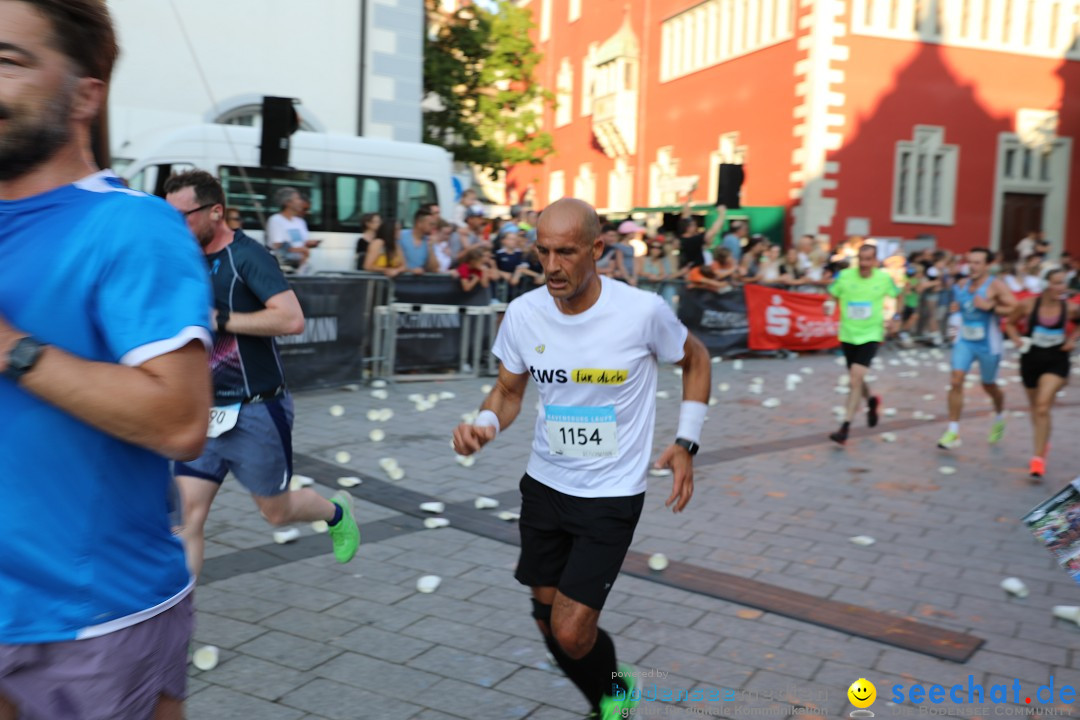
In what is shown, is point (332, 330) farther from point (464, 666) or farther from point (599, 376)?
point (599, 376)

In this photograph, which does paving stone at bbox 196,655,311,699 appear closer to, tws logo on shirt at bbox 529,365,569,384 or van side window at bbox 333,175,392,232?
tws logo on shirt at bbox 529,365,569,384

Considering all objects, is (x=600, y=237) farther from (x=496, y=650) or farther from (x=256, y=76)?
(x=256, y=76)

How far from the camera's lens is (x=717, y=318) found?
50.5 ft

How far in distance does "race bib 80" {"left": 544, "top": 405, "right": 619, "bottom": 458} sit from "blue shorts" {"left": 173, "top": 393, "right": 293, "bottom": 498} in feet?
4.79

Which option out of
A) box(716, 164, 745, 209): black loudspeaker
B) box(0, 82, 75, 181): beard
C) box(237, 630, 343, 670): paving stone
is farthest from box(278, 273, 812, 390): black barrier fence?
box(716, 164, 745, 209): black loudspeaker

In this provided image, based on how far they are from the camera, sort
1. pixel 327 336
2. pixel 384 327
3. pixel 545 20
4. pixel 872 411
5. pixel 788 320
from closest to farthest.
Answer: pixel 872 411 < pixel 327 336 < pixel 384 327 < pixel 788 320 < pixel 545 20

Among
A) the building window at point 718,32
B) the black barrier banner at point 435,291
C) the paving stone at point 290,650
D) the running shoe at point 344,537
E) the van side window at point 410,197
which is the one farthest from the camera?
the building window at point 718,32

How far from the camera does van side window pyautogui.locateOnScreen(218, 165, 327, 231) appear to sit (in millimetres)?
13852

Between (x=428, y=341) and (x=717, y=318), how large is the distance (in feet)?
18.1

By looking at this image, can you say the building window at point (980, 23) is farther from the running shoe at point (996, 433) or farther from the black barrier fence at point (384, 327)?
the running shoe at point (996, 433)

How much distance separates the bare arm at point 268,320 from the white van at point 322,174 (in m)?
9.56

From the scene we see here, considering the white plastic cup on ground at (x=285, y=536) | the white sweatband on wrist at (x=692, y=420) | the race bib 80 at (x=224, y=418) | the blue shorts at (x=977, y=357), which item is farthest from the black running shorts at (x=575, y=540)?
the blue shorts at (x=977, y=357)

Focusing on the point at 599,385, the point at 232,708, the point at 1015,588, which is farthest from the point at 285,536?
the point at 1015,588

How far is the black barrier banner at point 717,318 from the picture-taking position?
15141 millimetres
